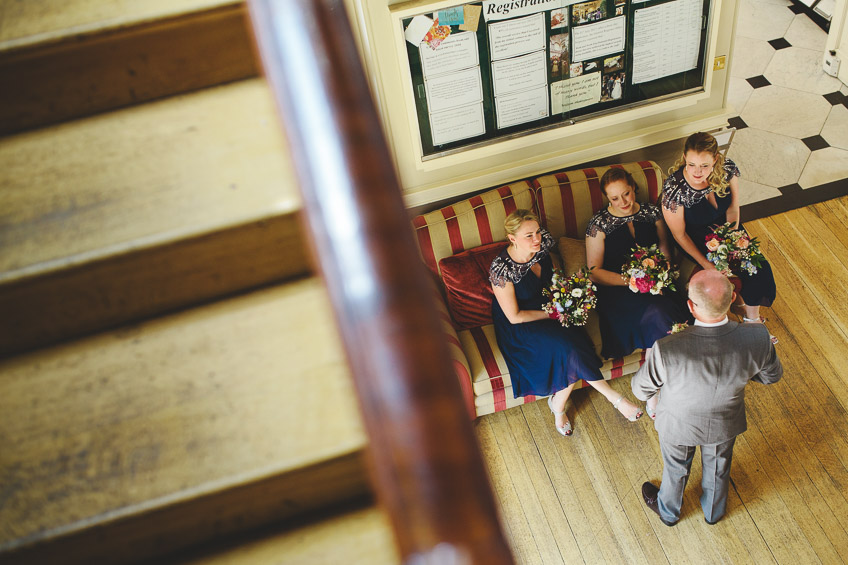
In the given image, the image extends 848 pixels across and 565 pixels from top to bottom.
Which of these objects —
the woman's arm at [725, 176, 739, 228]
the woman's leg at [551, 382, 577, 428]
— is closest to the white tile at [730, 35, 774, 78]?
the woman's arm at [725, 176, 739, 228]

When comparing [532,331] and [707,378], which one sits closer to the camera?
[707,378]

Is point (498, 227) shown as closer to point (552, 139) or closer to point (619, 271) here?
point (552, 139)

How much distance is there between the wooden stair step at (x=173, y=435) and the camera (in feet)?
3.63

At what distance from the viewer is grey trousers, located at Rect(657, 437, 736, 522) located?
9.88ft

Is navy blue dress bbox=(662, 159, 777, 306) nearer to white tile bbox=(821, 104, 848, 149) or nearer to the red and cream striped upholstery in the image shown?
the red and cream striped upholstery

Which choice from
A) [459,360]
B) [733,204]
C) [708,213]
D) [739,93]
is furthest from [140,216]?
[739,93]

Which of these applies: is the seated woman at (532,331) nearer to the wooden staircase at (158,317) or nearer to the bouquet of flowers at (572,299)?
the bouquet of flowers at (572,299)

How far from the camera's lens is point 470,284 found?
3.61 m

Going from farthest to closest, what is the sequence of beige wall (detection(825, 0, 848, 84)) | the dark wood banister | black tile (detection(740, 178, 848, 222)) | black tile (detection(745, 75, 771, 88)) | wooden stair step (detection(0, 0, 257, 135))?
1. black tile (detection(745, 75, 771, 88))
2. beige wall (detection(825, 0, 848, 84))
3. black tile (detection(740, 178, 848, 222))
4. wooden stair step (detection(0, 0, 257, 135))
5. the dark wood banister

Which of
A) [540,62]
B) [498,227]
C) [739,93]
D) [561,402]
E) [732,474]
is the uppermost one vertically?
[540,62]

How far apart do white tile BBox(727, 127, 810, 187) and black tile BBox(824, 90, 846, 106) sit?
660mm

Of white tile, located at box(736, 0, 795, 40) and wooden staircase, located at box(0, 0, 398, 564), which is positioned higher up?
wooden staircase, located at box(0, 0, 398, 564)

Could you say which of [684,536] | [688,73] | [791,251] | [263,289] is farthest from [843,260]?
[263,289]

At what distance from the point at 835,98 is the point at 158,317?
237 inches
